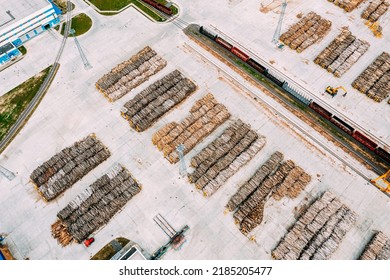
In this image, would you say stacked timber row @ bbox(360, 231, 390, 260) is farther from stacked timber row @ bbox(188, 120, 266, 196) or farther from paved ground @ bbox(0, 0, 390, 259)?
stacked timber row @ bbox(188, 120, 266, 196)

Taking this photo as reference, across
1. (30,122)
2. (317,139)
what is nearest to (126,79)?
(30,122)

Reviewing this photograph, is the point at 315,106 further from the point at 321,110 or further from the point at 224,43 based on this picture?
the point at 224,43

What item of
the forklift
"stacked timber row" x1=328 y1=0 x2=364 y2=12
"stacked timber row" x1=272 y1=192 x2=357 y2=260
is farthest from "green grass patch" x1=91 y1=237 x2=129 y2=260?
"stacked timber row" x1=328 y1=0 x2=364 y2=12

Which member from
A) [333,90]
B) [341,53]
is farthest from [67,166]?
[341,53]

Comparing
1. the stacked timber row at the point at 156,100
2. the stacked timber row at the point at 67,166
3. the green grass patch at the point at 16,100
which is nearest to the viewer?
the stacked timber row at the point at 67,166

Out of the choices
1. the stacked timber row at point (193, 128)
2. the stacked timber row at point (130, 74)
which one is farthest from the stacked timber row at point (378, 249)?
the stacked timber row at point (130, 74)

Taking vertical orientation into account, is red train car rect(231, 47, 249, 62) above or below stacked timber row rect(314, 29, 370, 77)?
below

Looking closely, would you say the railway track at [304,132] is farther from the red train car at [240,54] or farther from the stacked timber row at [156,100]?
the stacked timber row at [156,100]
